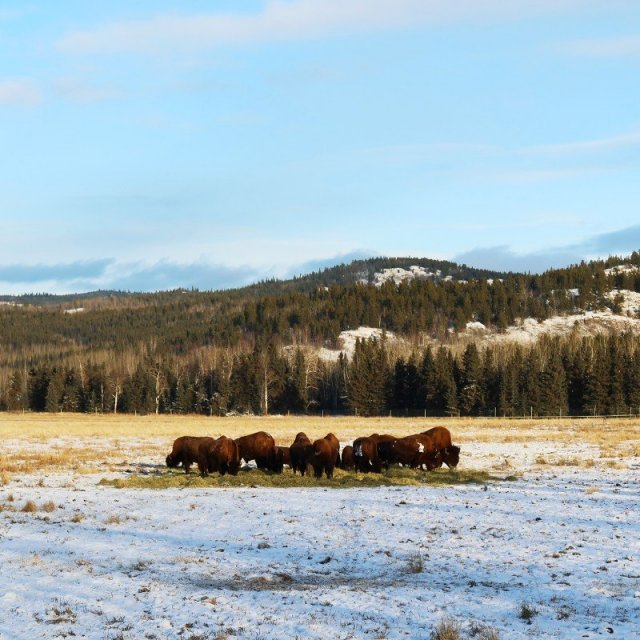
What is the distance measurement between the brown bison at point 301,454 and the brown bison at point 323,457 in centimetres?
34

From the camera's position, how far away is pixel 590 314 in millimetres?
197875

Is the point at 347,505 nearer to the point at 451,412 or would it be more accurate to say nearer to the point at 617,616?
the point at 617,616

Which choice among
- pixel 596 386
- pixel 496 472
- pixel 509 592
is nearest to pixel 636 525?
pixel 509 592

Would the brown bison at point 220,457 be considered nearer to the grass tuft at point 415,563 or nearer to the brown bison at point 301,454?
the brown bison at point 301,454

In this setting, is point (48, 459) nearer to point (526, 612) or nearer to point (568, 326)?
point (526, 612)

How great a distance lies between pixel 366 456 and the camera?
2934 centimetres

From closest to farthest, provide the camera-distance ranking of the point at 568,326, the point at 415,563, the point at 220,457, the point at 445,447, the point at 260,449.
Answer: the point at 415,563
the point at 220,457
the point at 260,449
the point at 445,447
the point at 568,326

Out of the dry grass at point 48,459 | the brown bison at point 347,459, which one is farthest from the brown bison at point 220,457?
the dry grass at point 48,459

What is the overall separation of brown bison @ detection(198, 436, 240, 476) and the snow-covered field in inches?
175

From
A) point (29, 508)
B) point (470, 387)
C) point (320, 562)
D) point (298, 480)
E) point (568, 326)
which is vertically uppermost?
point (568, 326)

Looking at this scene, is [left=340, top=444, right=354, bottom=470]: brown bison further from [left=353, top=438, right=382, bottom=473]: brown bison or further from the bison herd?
[left=353, top=438, right=382, bottom=473]: brown bison

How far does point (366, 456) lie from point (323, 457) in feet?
8.44

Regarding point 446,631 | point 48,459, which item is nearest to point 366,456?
point 48,459

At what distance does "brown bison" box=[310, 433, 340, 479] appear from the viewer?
27547 mm
